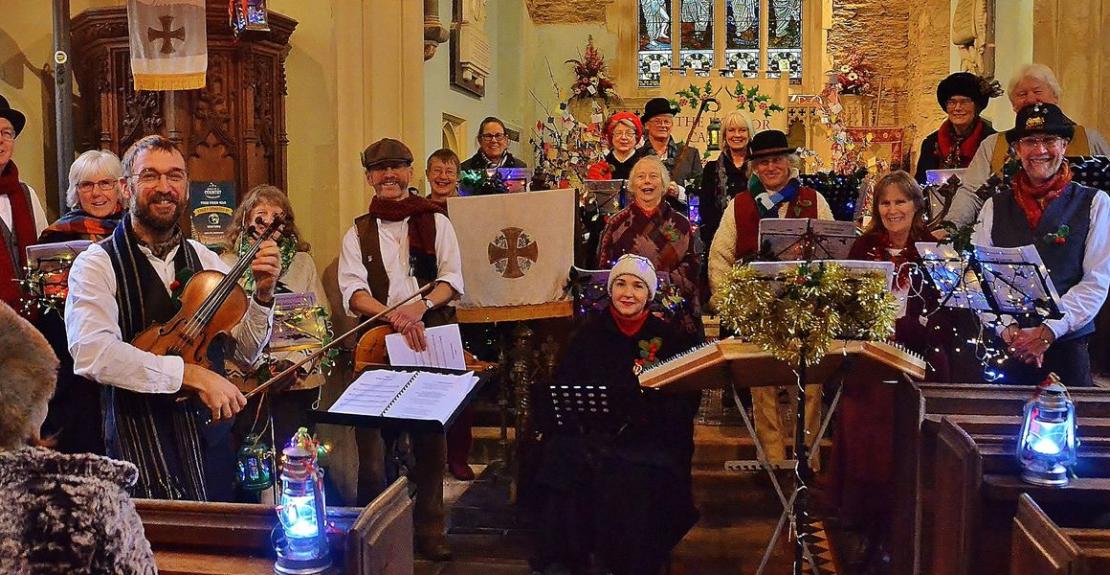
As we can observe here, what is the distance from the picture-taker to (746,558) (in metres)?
4.01

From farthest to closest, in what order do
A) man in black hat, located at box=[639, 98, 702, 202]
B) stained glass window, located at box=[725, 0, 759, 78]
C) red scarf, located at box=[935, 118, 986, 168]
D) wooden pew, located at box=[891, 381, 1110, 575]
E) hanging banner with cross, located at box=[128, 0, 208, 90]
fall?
stained glass window, located at box=[725, 0, 759, 78], man in black hat, located at box=[639, 98, 702, 202], red scarf, located at box=[935, 118, 986, 168], hanging banner with cross, located at box=[128, 0, 208, 90], wooden pew, located at box=[891, 381, 1110, 575]

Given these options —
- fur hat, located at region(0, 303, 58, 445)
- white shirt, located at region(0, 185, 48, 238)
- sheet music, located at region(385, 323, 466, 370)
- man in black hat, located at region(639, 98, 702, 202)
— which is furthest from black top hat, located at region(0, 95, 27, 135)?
man in black hat, located at region(639, 98, 702, 202)

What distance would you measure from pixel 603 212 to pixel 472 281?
0.98 m

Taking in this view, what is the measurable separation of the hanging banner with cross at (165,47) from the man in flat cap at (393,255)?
1.12 metres

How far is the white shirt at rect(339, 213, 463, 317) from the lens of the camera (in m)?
4.16

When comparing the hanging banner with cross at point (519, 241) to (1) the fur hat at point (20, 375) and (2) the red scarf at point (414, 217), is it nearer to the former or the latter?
(2) the red scarf at point (414, 217)

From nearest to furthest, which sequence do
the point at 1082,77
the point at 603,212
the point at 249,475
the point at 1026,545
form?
the point at 1026,545 < the point at 249,475 < the point at 603,212 < the point at 1082,77

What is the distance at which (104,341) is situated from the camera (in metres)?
2.60

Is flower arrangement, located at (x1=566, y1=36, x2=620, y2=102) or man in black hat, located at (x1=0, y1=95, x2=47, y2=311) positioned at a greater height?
flower arrangement, located at (x1=566, y1=36, x2=620, y2=102)

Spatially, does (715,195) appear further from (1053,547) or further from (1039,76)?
(1053,547)

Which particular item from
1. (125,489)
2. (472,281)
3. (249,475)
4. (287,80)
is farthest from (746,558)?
(287,80)

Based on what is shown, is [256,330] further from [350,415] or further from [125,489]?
[125,489]

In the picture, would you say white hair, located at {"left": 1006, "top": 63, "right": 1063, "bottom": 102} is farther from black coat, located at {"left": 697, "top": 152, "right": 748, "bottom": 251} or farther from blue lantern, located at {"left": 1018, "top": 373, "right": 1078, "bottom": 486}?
blue lantern, located at {"left": 1018, "top": 373, "right": 1078, "bottom": 486}

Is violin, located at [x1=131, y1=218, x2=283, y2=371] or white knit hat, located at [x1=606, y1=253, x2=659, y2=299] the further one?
white knit hat, located at [x1=606, y1=253, x2=659, y2=299]
